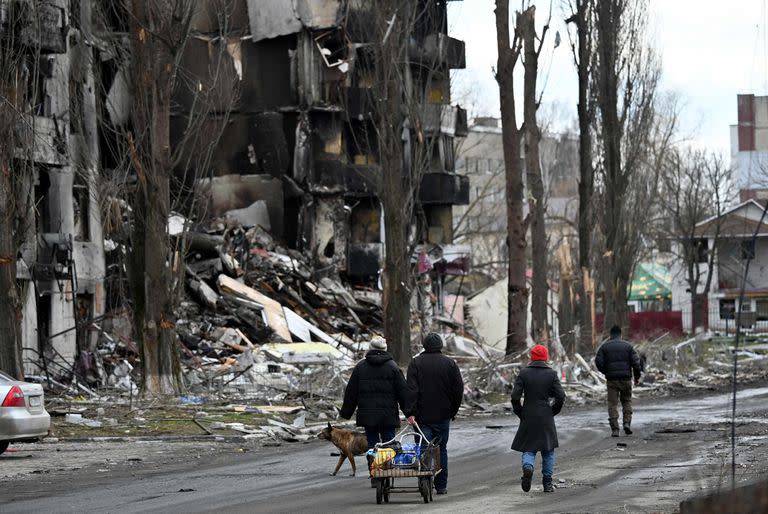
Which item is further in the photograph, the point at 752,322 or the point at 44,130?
the point at 752,322

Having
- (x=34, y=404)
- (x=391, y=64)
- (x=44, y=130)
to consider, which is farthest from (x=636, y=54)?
(x=34, y=404)

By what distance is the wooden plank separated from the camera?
4209 centimetres

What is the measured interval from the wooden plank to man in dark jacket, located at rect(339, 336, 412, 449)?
26.4 m

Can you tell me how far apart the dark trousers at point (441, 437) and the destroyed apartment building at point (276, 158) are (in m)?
23.3

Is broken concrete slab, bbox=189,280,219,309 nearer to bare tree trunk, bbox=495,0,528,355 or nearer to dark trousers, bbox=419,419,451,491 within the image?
bare tree trunk, bbox=495,0,528,355

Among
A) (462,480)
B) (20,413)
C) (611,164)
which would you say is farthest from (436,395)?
(611,164)

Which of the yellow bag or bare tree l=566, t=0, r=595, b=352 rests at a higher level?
bare tree l=566, t=0, r=595, b=352

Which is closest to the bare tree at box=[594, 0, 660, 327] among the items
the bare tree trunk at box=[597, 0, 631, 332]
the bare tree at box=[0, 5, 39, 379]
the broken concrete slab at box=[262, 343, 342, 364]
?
the bare tree trunk at box=[597, 0, 631, 332]

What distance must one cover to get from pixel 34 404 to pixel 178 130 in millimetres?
36693

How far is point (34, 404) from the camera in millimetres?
19875

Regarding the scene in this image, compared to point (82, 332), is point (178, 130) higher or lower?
higher

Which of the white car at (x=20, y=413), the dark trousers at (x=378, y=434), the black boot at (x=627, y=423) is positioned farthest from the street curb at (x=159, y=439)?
the dark trousers at (x=378, y=434)

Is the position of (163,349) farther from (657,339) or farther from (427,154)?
(657,339)

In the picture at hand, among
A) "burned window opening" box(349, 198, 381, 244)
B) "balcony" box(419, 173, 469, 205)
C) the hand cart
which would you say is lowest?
the hand cart
